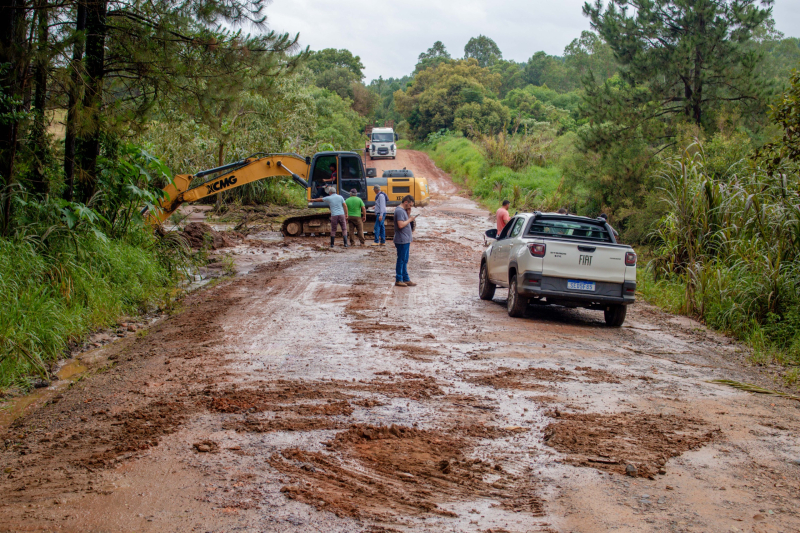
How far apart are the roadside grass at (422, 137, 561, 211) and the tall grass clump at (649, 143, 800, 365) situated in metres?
17.6

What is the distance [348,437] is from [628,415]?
2611 mm

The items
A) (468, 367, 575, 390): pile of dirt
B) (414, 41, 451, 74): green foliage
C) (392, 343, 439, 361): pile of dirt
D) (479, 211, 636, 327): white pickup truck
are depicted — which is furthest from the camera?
(414, 41, 451, 74): green foliage

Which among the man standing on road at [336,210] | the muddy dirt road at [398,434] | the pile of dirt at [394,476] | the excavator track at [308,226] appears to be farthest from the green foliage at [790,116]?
the excavator track at [308,226]

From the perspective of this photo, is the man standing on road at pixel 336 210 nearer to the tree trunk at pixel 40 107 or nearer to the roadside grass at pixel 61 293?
the roadside grass at pixel 61 293

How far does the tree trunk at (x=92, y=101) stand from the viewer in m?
9.86

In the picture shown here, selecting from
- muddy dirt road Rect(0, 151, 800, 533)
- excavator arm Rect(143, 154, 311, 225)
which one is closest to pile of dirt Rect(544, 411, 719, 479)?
muddy dirt road Rect(0, 151, 800, 533)

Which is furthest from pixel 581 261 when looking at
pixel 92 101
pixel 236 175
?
pixel 236 175

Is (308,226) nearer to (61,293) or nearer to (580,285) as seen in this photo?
(580,285)

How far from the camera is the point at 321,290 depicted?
1271cm

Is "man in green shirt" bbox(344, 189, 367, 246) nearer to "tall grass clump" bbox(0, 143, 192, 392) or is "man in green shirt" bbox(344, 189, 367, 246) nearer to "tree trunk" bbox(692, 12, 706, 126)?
"tall grass clump" bbox(0, 143, 192, 392)

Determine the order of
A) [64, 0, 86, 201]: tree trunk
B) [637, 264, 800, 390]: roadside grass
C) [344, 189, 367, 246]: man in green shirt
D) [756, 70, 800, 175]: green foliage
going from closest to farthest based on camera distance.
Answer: [637, 264, 800, 390]: roadside grass → [756, 70, 800, 175]: green foliage → [64, 0, 86, 201]: tree trunk → [344, 189, 367, 246]: man in green shirt

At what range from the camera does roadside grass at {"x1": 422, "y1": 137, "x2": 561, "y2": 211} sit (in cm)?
3428

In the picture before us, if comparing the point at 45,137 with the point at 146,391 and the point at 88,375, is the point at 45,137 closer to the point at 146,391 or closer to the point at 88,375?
the point at 88,375

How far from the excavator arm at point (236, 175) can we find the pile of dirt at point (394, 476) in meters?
12.8
